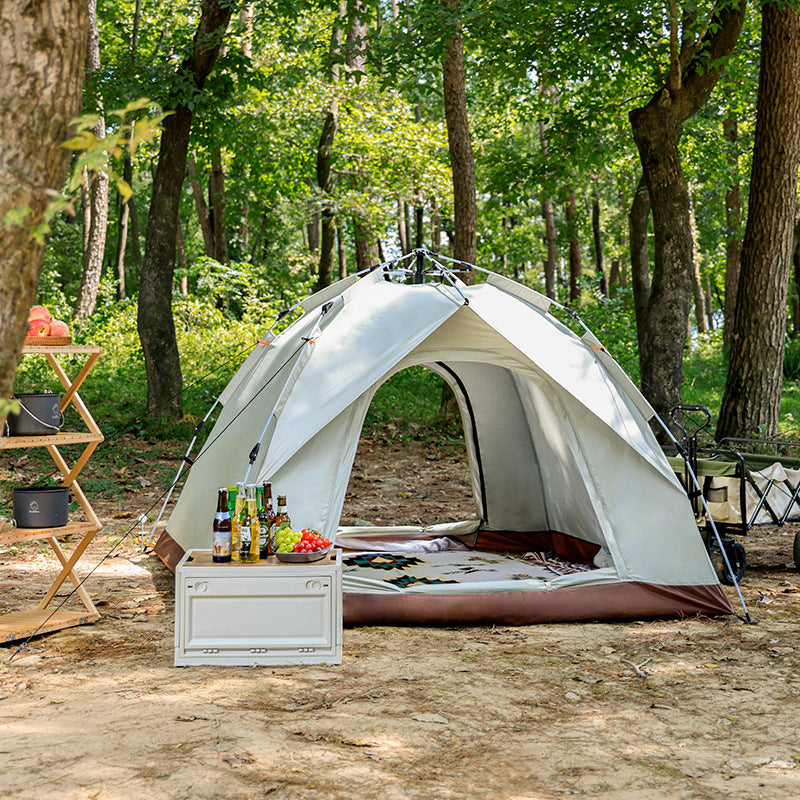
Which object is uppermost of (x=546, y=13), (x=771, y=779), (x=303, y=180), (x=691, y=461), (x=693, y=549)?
(x=303, y=180)

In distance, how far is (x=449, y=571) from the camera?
20.2 feet

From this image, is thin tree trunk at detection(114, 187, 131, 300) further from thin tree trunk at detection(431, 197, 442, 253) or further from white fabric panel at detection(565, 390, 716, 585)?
white fabric panel at detection(565, 390, 716, 585)

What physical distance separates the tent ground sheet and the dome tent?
0.06 ft

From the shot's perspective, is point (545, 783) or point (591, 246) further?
point (591, 246)

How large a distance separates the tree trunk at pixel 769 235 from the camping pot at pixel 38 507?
6008 millimetres

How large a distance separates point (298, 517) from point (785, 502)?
125 inches

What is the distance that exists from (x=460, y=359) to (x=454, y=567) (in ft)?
5.11

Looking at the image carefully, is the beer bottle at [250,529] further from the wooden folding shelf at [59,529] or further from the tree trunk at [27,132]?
the tree trunk at [27,132]

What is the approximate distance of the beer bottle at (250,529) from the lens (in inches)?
178

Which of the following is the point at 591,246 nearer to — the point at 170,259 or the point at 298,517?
the point at 170,259

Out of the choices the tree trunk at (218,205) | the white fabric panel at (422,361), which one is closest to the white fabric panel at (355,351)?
the white fabric panel at (422,361)

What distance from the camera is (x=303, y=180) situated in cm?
1911

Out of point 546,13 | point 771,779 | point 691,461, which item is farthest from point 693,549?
point 546,13

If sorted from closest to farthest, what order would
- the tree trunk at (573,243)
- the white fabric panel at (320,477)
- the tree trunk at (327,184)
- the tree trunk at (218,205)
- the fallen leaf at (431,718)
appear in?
the fallen leaf at (431,718) < the white fabric panel at (320,477) < the tree trunk at (327,184) < the tree trunk at (218,205) < the tree trunk at (573,243)
